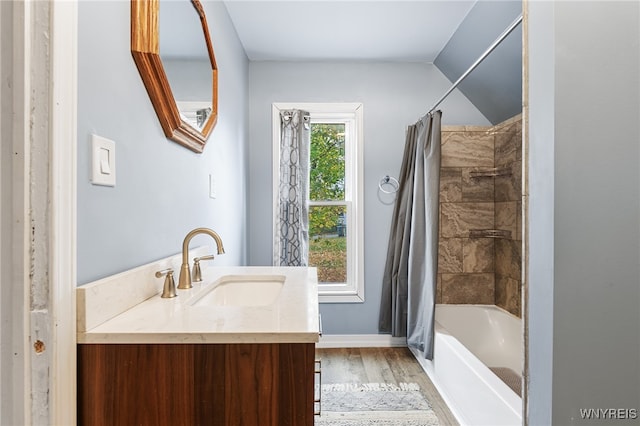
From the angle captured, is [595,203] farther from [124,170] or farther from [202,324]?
[124,170]

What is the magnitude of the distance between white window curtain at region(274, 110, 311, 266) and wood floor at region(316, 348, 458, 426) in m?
0.78

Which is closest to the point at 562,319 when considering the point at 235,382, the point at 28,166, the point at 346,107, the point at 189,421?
the point at 235,382

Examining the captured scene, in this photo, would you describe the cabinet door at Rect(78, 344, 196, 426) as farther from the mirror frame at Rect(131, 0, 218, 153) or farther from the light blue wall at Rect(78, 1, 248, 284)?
the mirror frame at Rect(131, 0, 218, 153)

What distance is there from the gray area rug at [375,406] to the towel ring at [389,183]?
1450 millimetres

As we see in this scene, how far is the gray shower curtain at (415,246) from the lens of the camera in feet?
7.68

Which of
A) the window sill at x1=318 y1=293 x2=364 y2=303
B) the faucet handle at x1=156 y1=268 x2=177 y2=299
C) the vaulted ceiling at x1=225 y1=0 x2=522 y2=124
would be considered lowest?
the window sill at x1=318 y1=293 x2=364 y2=303

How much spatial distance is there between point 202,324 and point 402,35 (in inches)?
95.6

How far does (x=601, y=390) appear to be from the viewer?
0.98 m

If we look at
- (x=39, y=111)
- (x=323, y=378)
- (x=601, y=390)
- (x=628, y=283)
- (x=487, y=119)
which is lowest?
(x=323, y=378)

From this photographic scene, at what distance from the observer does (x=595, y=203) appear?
96 centimetres

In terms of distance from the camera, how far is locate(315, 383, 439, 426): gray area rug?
73.7 inches

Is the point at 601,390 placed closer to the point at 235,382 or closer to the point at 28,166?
the point at 235,382

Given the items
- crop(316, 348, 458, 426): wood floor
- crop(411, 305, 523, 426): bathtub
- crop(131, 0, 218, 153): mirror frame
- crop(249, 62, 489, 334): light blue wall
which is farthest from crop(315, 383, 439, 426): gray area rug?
crop(131, 0, 218, 153): mirror frame

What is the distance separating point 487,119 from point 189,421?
300 cm
